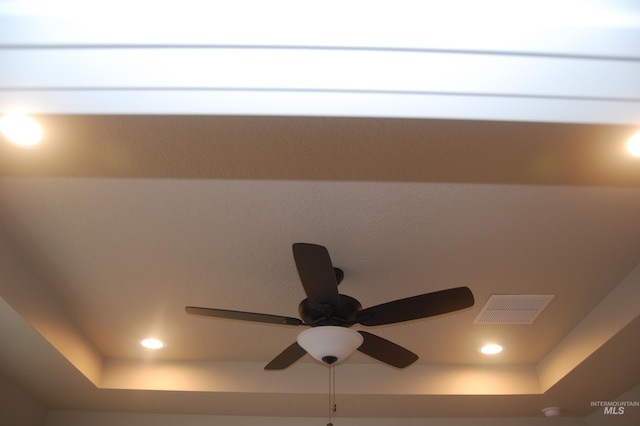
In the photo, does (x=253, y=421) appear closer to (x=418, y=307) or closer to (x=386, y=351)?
(x=386, y=351)

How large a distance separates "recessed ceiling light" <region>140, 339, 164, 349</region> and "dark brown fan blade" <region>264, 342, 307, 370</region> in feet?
3.17

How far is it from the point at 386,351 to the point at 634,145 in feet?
4.31

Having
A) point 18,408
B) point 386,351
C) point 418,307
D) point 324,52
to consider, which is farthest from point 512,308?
point 18,408

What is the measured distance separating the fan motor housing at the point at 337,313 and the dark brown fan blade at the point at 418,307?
0.06 meters

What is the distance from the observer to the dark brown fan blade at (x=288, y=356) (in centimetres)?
239

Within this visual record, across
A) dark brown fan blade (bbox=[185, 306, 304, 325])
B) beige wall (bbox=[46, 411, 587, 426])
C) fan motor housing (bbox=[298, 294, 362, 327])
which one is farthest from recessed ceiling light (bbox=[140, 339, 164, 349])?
fan motor housing (bbox=[298, 294, 362, 327])

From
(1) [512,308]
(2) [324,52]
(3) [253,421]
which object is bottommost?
(3) [253,421]

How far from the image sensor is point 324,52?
4.02 ft

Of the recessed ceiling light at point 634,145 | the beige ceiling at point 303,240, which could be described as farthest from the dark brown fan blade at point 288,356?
the recessed ceiling light at point 634,145

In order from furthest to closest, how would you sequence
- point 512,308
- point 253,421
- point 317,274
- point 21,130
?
point 253,421, point 512,308, point 317,274, point 21,130

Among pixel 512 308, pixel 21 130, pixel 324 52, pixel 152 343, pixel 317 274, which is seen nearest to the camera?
pixel 324 52

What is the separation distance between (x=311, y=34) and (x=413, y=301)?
1.14 m

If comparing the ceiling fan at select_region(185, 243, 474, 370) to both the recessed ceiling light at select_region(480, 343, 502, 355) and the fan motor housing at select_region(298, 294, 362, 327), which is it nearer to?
the fan motor housing at select_region(298, 294, 362, 327)

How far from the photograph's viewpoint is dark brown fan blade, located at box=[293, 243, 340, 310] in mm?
1783
